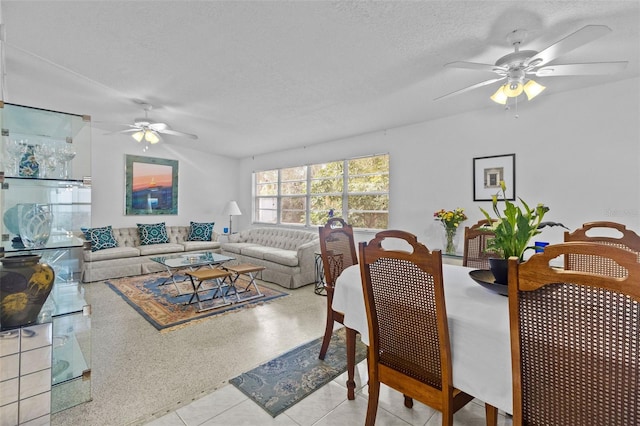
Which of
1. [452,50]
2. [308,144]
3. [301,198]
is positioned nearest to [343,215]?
[301,198]

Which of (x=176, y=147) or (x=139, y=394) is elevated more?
(x=176, y=147)

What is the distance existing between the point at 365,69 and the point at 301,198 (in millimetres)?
3491

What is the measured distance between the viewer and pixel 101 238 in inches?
202

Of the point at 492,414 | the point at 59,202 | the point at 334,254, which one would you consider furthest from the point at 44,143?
the point at 492,414

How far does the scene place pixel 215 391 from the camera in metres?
1.99

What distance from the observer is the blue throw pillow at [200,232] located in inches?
249

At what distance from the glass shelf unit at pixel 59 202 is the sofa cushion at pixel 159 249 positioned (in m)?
3.38

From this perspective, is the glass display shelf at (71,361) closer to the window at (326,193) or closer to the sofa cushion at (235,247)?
the sofa cushion at (235,247)

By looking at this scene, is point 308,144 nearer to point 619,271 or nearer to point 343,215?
point 343,215

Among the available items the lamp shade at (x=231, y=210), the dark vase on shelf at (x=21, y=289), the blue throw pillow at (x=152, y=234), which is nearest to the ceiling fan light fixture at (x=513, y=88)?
the dark vase on shelf at (x=21, y=289)

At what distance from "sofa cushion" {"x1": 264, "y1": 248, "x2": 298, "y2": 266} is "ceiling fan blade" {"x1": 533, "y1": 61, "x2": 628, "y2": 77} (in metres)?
3.51

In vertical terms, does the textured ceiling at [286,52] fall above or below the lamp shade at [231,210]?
above

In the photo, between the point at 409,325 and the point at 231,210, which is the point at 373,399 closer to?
the point at 409,325

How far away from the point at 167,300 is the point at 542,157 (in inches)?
187
